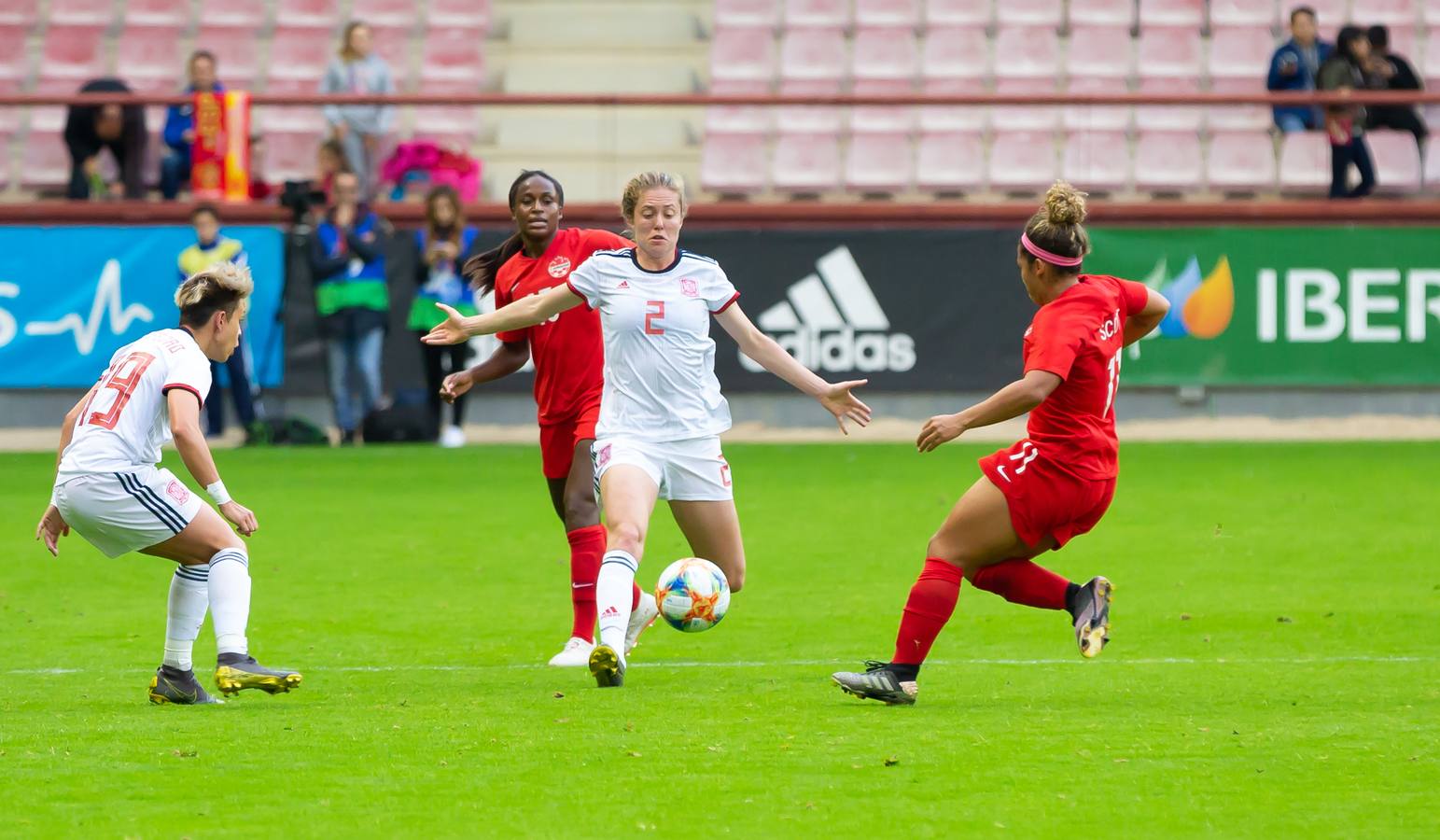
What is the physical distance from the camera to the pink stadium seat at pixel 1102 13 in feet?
70.3

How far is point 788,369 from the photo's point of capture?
25.4 ft

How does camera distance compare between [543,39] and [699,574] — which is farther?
[543,39]

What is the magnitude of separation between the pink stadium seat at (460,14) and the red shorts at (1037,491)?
659 inches

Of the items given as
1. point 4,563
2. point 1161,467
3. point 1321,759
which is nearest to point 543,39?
point 1161,467

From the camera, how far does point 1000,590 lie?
24.2 feet

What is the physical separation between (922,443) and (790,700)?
1.24 meters

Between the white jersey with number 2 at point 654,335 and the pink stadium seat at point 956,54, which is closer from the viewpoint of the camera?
the white jersey with number 2 at point 654,335

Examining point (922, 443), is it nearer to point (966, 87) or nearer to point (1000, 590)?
point (1000, 590)

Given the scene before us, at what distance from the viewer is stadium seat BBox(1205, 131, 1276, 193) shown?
60.0 ft

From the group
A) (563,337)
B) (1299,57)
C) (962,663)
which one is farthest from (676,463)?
(1299,57)

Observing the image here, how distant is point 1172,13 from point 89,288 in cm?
1164

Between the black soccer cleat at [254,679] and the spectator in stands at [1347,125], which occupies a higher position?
the spectator in stands at [1347,125]

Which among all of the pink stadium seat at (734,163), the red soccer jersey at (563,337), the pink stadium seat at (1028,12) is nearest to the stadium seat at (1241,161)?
the pink stadium seat at (1028,12)

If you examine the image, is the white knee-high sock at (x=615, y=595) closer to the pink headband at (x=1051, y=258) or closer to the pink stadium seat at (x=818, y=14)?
the pink headband at (x=1051, y=258)
